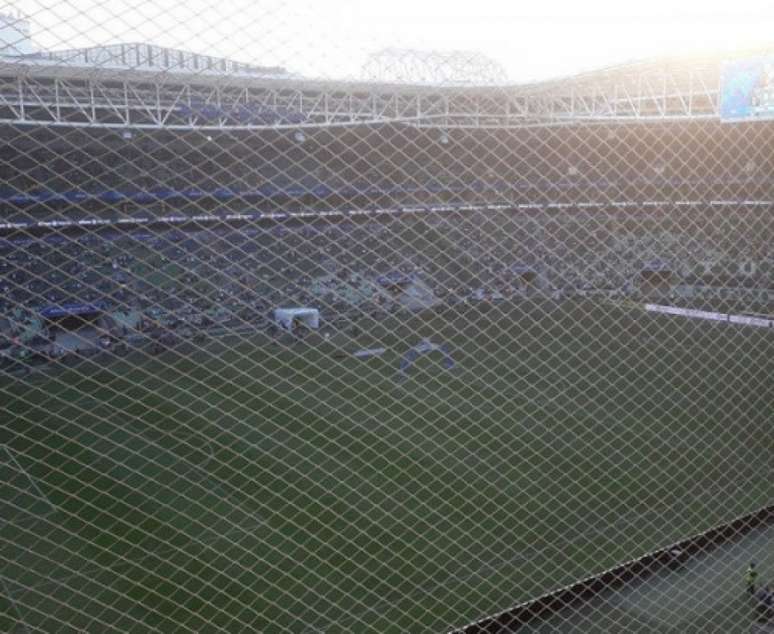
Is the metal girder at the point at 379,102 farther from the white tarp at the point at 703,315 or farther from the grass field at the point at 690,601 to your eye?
the grass field at the point at 690,601

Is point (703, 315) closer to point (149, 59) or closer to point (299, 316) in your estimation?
point (299, 316)

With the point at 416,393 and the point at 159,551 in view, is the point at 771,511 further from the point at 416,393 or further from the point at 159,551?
the point at 416,393

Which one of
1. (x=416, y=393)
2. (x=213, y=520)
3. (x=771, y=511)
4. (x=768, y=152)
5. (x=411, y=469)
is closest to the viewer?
(x=771, y=511)

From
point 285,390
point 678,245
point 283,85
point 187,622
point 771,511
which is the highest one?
point 283,85

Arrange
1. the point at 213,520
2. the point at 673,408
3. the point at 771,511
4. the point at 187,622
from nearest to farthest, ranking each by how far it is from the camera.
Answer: the point at 771,511 → the point at 187,622 → the point at 213,520 → the point at 673,408

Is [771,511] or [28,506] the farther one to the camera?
[28,506]

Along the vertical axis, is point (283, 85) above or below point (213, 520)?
above

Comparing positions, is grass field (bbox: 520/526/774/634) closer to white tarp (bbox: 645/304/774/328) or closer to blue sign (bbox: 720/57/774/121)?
blue sign (bbox: 720/57/774/121)

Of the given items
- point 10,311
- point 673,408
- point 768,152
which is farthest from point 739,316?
point 10,311

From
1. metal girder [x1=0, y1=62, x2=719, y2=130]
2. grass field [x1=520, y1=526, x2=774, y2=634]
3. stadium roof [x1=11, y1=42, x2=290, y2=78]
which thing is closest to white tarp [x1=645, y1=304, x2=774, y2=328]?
metal girder [x1=0, y1=62, x2=719, y2=130]
